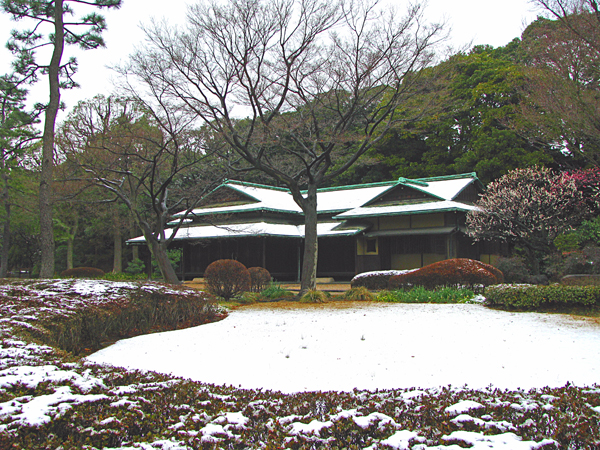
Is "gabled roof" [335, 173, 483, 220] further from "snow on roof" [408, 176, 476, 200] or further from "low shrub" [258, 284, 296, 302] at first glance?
"low shrub" [258, 284, 296, 302]

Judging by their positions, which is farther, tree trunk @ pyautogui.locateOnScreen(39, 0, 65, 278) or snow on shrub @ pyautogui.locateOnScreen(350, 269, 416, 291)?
snow on shrub @ pyautogui.locateOnScreen(350, 269, 416, 291)

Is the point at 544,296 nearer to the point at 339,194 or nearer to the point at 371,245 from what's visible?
the point at 371,245

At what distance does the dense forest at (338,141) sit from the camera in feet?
53.6

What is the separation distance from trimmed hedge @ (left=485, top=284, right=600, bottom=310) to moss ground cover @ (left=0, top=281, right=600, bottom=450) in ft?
25.6

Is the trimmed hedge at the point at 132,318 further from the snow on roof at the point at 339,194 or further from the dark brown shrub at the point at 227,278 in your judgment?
the snow on roof at the point at 339,194

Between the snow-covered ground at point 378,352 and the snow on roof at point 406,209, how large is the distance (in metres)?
12.3

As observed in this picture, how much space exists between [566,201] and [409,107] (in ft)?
32.0

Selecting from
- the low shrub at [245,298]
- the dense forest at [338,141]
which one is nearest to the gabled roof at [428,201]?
the dense forest at [338,141]

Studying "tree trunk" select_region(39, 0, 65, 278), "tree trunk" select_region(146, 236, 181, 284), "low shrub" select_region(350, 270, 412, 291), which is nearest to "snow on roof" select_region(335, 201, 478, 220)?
"low shrub" select_region(350, 270, 412, 291)

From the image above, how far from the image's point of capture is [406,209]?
23984mm

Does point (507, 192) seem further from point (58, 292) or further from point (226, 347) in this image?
point (58, 292)

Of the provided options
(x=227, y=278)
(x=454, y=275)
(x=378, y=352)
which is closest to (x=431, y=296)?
(x=454, y=275)

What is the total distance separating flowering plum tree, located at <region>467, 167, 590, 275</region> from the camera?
65.6 feet

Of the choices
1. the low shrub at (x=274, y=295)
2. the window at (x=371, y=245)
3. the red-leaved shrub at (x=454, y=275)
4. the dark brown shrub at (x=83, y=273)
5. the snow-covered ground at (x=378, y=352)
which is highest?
the window at (x=371, y=245)
